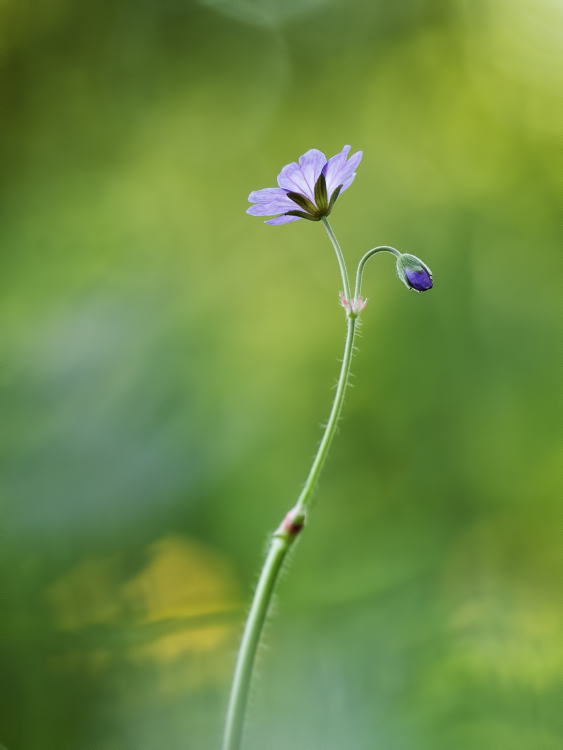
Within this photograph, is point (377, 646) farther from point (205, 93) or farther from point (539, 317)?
point (205, 93)

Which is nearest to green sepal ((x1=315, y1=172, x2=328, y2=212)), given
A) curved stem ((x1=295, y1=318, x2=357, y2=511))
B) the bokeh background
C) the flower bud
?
the flower bud

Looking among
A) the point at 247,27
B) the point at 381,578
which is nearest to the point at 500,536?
the point at 381,578

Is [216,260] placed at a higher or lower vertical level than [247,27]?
lower

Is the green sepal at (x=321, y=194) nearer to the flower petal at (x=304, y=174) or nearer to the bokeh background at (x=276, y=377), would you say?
the flower petal at (x=304, y=174)

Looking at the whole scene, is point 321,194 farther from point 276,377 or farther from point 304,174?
point 276,377

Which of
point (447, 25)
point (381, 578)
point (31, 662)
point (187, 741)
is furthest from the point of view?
point (447, 25)

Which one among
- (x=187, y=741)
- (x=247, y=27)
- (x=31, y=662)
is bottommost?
(x=187, y=741)
